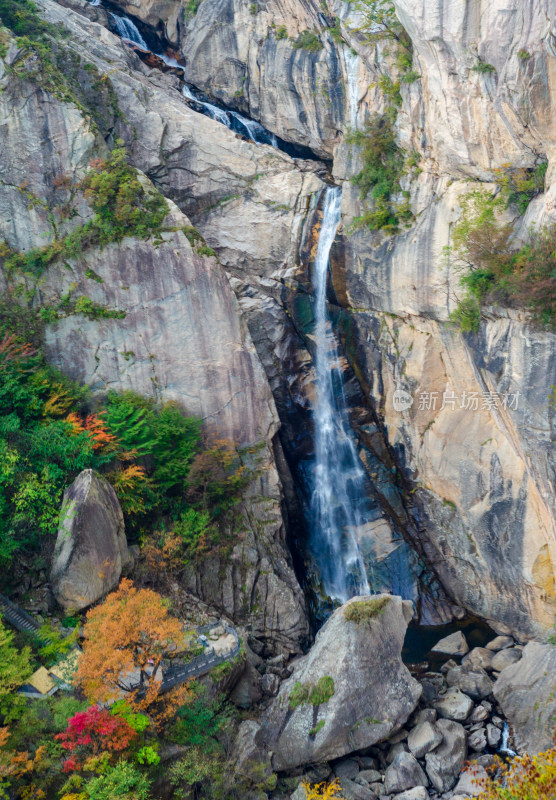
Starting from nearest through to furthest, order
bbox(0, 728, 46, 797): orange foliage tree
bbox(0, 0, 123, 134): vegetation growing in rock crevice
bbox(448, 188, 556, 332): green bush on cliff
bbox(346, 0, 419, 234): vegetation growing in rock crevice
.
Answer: bbox(0, 728, 46, 797): orange foliage tree
bbox(448, 188, 556, 332): green bush on cliff
bbox(346, 0, 419, 234): vegetation growing in rock crevice
bbox(0, 0, 123, 134): vegetation growing in rock crevice

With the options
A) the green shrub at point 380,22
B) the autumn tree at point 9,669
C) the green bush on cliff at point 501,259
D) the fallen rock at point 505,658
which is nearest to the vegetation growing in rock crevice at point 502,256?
the green bush on cliff at point 501,259

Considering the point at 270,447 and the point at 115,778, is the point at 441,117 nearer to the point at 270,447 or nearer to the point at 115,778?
the point at 270,447

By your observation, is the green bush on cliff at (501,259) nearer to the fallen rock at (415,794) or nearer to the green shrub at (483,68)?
the green shrub at (483,68)

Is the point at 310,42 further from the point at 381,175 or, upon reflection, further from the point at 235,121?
the point at 381,175

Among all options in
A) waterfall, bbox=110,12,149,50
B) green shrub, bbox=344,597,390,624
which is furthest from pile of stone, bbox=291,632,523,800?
waterfall, bbox=110,12,149,50

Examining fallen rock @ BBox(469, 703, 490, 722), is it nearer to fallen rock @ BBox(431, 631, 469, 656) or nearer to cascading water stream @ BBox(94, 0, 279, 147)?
fallen rock @ BBox(431, 631, 469, 656)

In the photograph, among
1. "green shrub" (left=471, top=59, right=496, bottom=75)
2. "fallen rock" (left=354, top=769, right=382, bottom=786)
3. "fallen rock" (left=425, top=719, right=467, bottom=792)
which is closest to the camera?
"fallen rock" (left=425, top=719, right=467, bottom=792)

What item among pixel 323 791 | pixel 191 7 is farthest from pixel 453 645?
pixel 191 7
